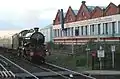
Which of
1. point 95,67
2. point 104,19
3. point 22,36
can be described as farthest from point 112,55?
point 104,19

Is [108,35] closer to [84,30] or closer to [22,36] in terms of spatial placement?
[84,30]

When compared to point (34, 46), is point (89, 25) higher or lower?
higher

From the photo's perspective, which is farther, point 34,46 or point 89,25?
point 89,25

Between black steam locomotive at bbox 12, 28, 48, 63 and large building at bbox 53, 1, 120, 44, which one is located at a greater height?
large building at bbox 53, 1, 120, 44

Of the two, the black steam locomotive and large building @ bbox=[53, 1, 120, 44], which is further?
large building @ bbox=[53, 1, 120, 44]

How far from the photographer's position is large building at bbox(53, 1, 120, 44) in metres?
58.7

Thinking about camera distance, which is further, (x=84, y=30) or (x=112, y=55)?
(x=84, y=30)

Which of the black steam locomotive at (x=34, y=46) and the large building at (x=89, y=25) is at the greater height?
the large building at (x=89, y=25)

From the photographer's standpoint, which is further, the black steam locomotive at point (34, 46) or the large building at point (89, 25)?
the large building at point (89, 25)

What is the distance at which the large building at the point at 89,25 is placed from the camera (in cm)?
5865

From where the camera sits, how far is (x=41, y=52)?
3362 centimetres

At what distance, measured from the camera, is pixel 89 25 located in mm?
69688

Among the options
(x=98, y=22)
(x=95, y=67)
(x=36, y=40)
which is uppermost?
(x=98, y=22)

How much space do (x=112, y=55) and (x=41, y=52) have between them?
313 inches
